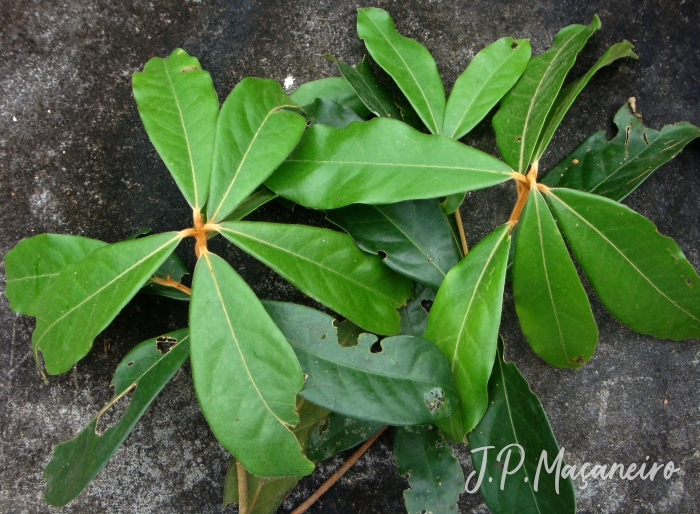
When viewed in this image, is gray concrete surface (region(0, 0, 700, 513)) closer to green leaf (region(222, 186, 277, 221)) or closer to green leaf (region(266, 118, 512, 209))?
green leaf (region(222, 186, 277, 221))

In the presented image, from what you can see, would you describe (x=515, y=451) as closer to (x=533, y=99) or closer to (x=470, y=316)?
(x=470, y=316)

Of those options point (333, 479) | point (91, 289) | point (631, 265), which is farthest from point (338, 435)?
point (631, 265)

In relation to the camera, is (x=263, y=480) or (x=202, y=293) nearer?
(x=202, y=293)

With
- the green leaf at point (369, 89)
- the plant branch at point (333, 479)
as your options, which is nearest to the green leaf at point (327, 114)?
the green leaf at point (369, 89)

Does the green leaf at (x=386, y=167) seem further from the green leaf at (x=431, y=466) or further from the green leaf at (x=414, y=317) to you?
the green leaf at (x=431, y=466)

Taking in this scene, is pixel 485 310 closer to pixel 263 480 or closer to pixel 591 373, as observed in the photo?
pixel 591 373

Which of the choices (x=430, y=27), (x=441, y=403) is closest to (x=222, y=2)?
(x=430, y=27)
